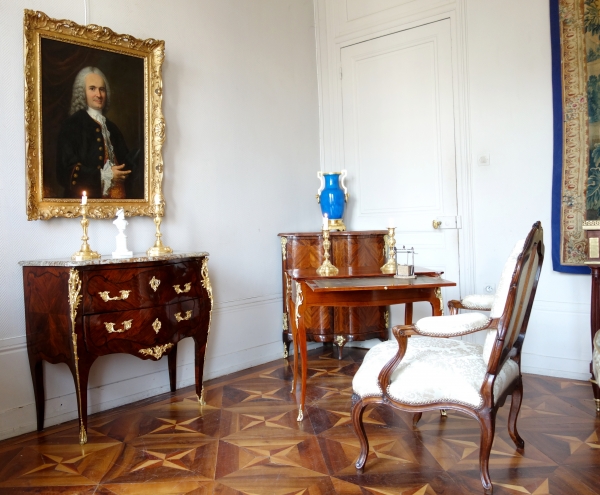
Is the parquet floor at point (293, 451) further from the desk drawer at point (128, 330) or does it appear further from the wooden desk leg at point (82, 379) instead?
the desk drawer at point (128, 330)

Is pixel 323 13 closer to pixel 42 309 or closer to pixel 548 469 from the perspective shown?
pixel 42 309

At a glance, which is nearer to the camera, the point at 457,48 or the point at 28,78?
the point at 28,78

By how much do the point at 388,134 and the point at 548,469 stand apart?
128 inches

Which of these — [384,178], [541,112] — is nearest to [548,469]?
[541,112]

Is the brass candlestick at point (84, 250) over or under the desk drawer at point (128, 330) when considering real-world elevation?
over

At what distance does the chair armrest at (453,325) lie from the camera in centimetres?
224

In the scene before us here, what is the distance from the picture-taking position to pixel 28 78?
10.6ft

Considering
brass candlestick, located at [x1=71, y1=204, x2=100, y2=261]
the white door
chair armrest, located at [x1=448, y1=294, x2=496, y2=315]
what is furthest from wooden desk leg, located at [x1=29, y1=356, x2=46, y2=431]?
the white door

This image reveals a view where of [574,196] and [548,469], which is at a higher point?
[574,196]

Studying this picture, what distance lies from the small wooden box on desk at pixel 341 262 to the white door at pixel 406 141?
381 mm

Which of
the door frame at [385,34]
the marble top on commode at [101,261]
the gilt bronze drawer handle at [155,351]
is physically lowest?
the gilt bronze drawer handle at [155,351]

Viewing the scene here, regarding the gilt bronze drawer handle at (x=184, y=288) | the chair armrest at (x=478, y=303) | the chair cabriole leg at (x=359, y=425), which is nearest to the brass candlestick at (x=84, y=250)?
the gilt bronze drawer handle at (x=184, y=288)

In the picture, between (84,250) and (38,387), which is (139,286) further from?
(38,387)

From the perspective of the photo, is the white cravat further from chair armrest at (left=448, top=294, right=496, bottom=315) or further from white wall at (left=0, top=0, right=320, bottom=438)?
chair armrest at (left=448, top=294, right=496, bottom=315)
